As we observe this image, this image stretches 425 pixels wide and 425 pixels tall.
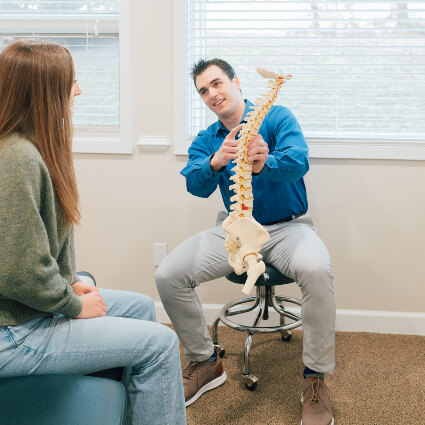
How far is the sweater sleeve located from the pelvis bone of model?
65cm

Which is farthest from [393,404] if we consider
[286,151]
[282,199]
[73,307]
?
[73,307]

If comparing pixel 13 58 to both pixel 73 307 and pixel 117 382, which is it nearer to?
pixel 73 307

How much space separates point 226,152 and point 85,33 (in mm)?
1291

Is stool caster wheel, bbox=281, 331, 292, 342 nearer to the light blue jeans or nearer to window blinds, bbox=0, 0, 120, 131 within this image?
the light blue jeans

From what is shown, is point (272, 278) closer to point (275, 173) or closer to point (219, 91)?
point (275, 173)

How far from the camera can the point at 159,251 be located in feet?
9.25

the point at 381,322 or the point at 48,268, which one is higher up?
the point at 48,268

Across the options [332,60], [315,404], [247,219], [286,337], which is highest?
[332,60]

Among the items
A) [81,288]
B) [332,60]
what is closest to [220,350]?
[81,288]

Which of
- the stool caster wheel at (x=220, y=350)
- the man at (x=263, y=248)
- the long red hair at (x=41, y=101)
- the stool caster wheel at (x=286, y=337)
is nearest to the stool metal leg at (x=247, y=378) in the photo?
the man at (x=263, y=248)

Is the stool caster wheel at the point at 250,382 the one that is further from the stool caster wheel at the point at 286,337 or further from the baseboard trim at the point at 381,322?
the baseboard trim at the point at 381,322

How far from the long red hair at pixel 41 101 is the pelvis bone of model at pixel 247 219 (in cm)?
59

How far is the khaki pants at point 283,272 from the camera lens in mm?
1924

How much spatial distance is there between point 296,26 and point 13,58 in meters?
1.73
